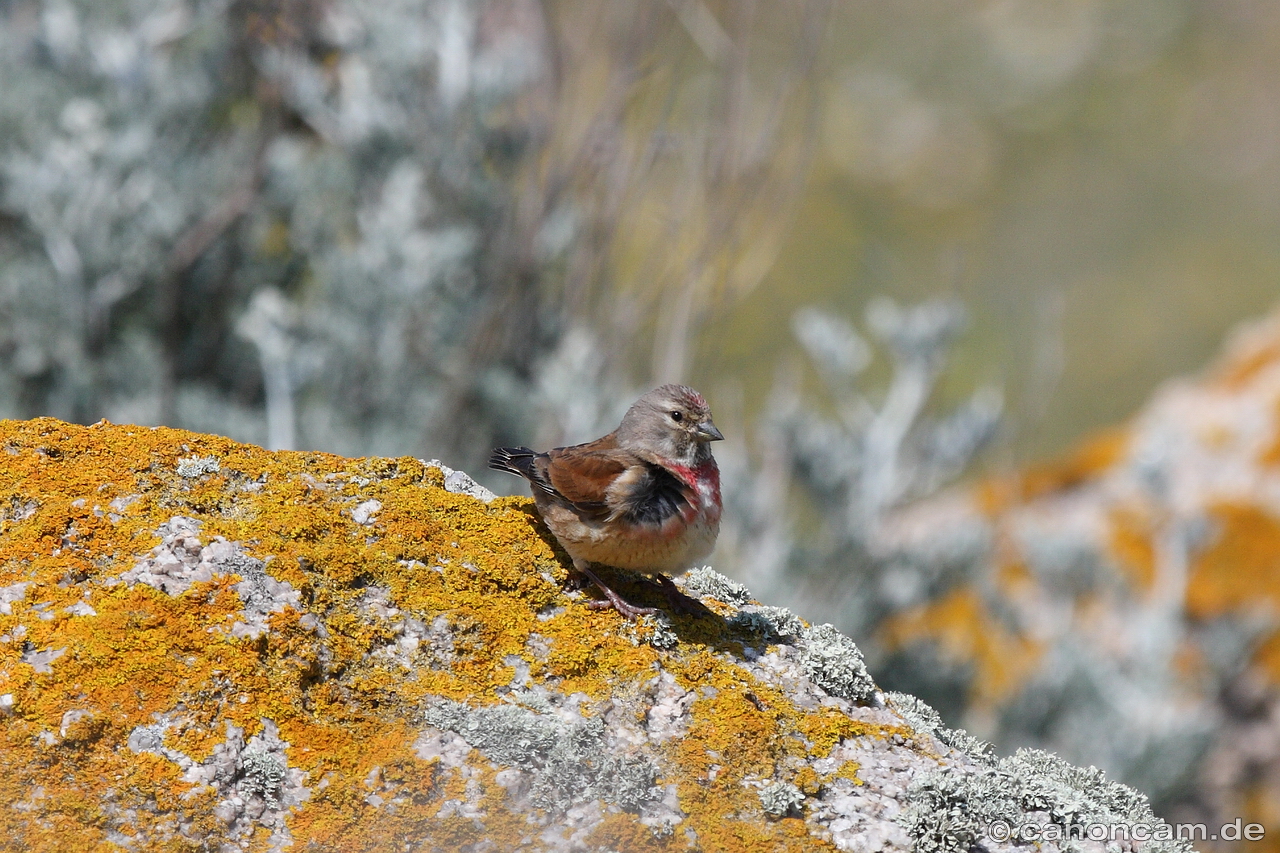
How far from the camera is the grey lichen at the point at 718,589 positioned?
11.2 feet

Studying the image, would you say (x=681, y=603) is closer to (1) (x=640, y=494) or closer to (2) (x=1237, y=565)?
(1) (x=640, y=494)

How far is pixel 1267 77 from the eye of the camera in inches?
645

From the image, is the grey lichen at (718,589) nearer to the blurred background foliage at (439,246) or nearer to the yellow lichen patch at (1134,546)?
the blurred background foliage at (439,246)

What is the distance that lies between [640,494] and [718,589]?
0.40 m

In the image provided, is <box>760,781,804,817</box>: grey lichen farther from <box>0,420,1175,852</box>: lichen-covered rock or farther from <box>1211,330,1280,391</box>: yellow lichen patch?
<box>1211,330,1280,391</box>: yellow lichen patch

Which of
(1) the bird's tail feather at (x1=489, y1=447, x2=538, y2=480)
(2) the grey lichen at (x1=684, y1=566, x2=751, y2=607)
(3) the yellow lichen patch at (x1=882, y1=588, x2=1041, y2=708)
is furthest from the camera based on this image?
(3) the yellow lichen patch at (x1=882, y1=588, x2=1041, y2=708)

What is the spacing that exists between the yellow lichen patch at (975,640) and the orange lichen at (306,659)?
4.27 m

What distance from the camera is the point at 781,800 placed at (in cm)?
254

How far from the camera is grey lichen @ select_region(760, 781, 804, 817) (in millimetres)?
2537

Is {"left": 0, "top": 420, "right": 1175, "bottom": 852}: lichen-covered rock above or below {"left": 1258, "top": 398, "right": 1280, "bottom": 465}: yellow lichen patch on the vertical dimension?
below

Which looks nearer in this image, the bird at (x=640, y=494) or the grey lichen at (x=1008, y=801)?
the grey lichen at (x=1008, y=801)

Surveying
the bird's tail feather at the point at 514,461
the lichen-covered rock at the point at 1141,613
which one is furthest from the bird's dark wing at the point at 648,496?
the lichen-covered rock at the point at 1141,613

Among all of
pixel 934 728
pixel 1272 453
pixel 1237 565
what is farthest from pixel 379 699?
pixel 1272 453

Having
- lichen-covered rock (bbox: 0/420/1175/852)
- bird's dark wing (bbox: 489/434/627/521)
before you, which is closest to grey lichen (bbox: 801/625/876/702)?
lichen-covered rock (bbox: 0/420/1175/852)
